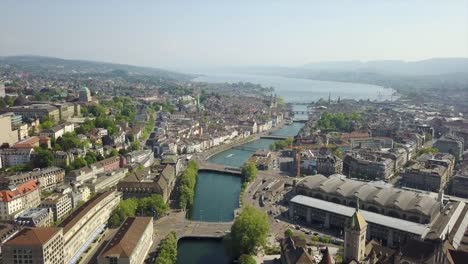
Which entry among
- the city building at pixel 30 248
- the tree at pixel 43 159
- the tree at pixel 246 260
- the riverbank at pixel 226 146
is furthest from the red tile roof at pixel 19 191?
the riverbank at pixel 226 146

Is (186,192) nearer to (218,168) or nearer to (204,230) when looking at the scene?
(204,230)

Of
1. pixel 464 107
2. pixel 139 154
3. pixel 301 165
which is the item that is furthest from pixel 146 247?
pixel 464 107

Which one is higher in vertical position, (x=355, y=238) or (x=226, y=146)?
(x=355, y=238)

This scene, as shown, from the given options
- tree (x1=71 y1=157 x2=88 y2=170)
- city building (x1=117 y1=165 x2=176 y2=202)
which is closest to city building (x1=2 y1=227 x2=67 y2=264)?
city building (x1=117 y1=165 x2=176 y2=202)

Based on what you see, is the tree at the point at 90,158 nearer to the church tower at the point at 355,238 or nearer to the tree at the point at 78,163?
the tree at the point at 78,163

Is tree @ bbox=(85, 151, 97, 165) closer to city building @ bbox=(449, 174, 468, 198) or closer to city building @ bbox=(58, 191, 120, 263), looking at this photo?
city building @ bbox=(58, 191, 120, 263)

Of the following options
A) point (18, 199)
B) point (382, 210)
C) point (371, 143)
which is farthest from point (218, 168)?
point (371, 143)
